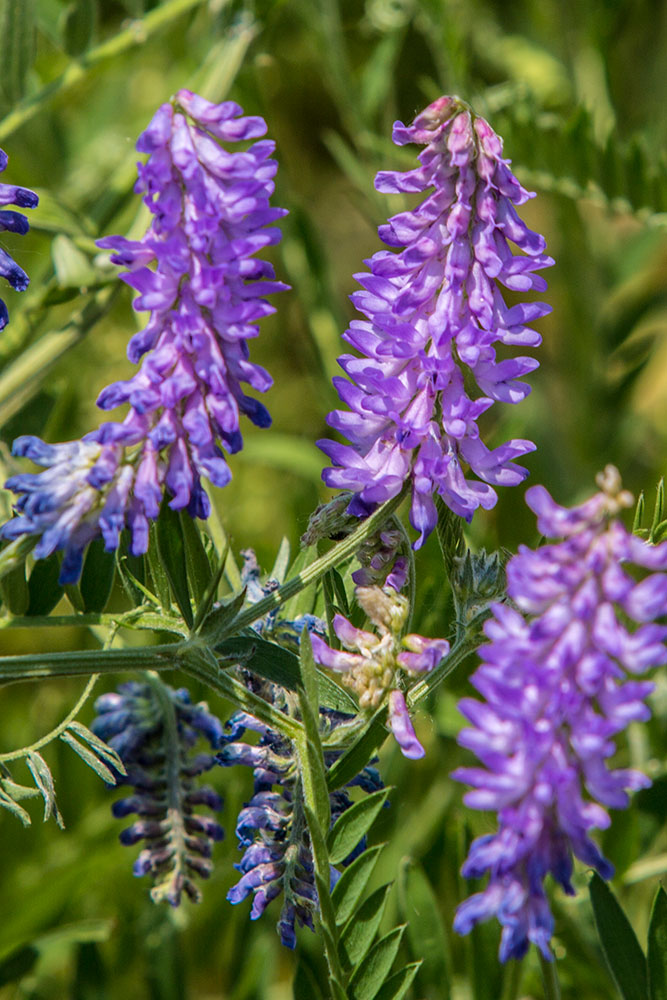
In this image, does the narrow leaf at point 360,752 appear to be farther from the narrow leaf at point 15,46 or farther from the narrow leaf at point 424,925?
the narrow leaf at point 15,46

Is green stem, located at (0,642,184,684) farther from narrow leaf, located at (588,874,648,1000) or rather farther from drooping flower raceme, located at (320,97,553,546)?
narrow leaf, located at (588,874,648,1000)

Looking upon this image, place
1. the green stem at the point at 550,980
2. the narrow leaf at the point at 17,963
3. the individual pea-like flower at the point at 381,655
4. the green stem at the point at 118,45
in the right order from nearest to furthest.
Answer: the individual pea-like flower at the point at 381,655 < the green stem at the point at 550,980 < the narrow leaf at the point at 17,963 < the green stem at the point at 118,45

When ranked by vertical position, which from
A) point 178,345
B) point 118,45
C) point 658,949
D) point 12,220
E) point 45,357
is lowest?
point 658,949

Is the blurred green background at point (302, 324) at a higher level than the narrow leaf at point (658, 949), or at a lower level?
higher

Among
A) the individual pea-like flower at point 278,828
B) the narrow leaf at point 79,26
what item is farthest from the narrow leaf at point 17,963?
the narrow leaf at point 79,26

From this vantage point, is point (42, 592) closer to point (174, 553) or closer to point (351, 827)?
point (174, 553)

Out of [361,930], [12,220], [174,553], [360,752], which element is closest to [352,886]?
[361,930]
